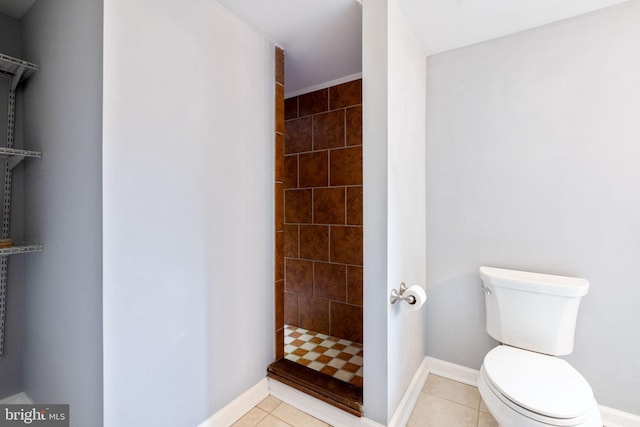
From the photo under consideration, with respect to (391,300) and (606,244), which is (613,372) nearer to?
(606,244)

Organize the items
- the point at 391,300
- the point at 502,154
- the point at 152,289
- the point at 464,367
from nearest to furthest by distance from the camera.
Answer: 1. the point at 152,289
2. the point at 391,300
3. the point at 502,154
4. the point at 464,367

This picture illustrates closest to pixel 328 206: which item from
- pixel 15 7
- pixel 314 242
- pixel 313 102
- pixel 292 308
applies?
pixel 314 242

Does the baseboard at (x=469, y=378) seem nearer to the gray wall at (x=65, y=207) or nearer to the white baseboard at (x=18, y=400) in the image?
the gray wall at (x=65, y=207)

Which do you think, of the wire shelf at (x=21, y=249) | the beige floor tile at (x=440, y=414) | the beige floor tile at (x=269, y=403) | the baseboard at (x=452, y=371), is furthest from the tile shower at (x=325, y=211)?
the wire shelf at (x=21, y=249)

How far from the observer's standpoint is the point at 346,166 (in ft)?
7.53

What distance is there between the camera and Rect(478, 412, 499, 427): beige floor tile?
148 centimetres

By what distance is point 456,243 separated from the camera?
185 centimetres

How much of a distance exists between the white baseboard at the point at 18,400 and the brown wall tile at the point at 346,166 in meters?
2.20

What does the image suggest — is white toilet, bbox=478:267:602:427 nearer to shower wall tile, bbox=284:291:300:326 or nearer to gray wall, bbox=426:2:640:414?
gray wall, bbox=426:2:640:414

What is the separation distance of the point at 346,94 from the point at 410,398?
2072mm

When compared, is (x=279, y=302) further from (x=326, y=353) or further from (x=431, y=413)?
(x=431, y=413)

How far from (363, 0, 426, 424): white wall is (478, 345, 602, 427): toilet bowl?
1.38 ft

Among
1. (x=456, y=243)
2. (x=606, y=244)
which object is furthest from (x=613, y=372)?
(x=456, y=243)

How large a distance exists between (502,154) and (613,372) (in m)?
1.22
